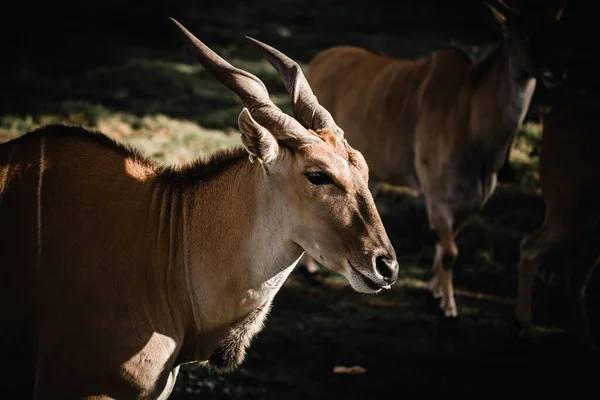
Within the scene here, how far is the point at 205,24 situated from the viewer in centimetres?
1238

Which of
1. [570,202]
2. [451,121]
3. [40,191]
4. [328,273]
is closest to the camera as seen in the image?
[40,191]

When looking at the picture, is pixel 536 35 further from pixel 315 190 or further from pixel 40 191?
pixel 40 191

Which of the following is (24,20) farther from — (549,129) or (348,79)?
(549,129)

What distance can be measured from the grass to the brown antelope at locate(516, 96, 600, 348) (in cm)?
43

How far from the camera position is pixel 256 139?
10.5 ft

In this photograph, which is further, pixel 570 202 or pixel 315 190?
pixel 570 202

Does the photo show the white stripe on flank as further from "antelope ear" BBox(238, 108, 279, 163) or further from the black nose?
the black nose

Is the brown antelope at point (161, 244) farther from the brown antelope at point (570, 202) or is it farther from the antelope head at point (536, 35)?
the brown antelope at point (570, 202)

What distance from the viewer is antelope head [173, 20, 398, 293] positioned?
3.20 metres

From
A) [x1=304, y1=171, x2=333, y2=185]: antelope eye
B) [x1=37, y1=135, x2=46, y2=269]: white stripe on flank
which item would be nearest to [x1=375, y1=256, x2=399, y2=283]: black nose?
[x1=304, y1=171, x2=333, y2=185]: antelope eye

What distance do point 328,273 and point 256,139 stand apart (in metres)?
4.58

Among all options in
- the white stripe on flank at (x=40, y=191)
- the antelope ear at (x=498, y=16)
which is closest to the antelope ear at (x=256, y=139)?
the white stripe on flank at (x=40, y=191)

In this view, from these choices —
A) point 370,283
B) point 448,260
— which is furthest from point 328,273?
point 370,283

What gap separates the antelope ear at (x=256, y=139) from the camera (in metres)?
3.13
